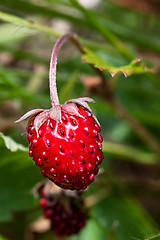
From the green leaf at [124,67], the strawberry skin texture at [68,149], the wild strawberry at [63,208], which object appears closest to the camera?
the strawberry skin texture at [68,149]

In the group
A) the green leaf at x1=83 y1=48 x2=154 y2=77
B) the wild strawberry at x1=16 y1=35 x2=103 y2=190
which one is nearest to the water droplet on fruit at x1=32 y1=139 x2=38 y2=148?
the wild strawberry at x1=16 y1=35 x2=103 y2=190

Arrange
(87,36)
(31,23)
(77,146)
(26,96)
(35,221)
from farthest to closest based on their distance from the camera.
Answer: (87,36) < (35,221) < (26,96) < (31,23) < (77,146)

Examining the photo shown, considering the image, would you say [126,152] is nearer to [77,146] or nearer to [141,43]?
[141,43]

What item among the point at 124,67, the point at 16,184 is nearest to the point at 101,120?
the point at 16,184

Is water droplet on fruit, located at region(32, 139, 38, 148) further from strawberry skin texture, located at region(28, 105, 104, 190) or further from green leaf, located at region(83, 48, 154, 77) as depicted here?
green leaf, located at region(83, 48, 154, 77)

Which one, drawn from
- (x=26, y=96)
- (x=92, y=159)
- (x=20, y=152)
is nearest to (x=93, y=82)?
(x=26, y=96)

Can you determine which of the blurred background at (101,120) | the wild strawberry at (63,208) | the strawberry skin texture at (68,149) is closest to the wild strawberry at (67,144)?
the strawberry skin texture at (68,149)

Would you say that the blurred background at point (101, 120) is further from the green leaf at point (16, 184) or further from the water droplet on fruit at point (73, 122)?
the water droplet on fruit at point (73, 122)
